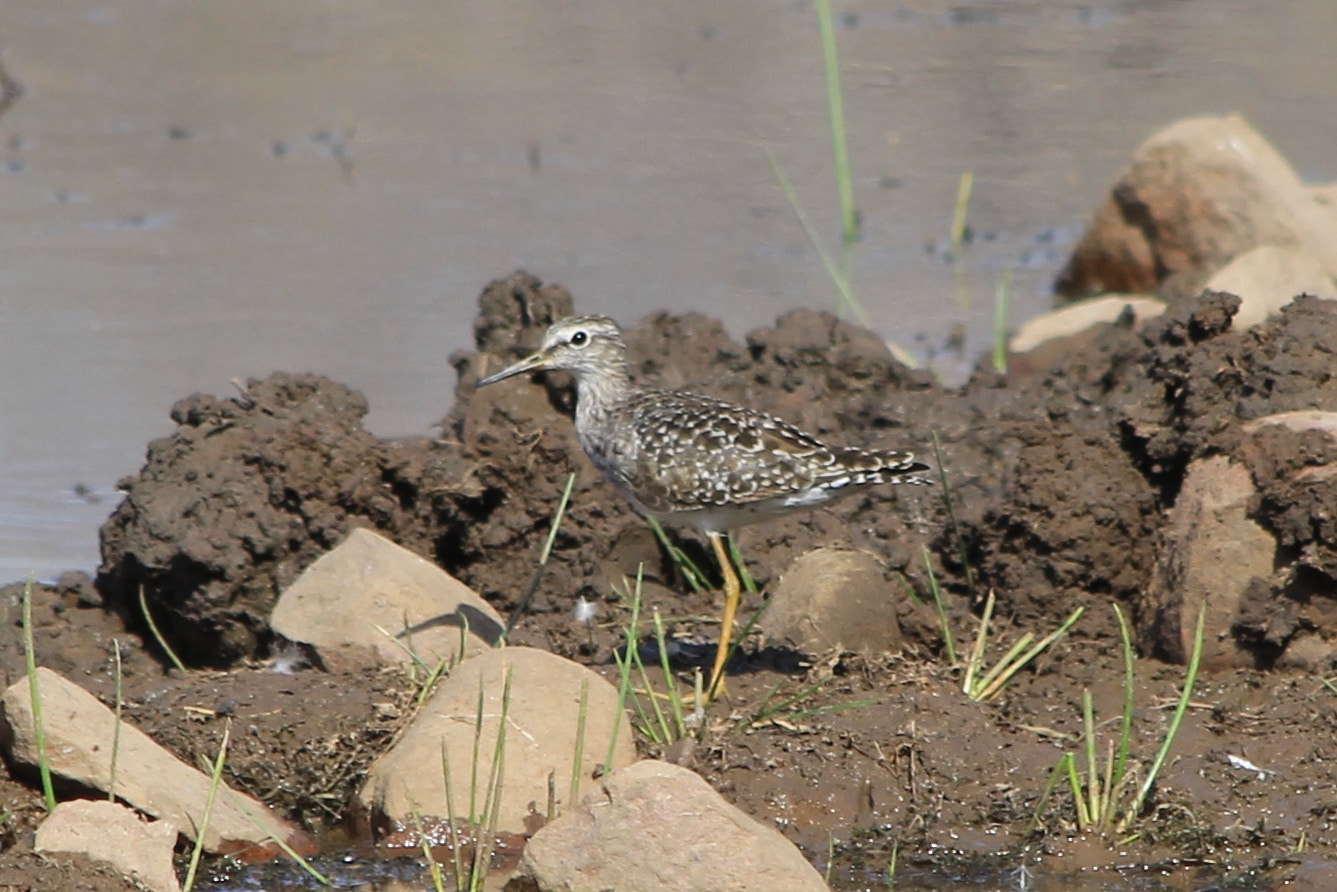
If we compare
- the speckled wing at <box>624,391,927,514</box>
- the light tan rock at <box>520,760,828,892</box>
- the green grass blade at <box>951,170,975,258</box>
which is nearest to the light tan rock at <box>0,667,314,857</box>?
the light tan rock at <box>520,760,828,892</box>

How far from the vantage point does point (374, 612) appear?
6.52 m

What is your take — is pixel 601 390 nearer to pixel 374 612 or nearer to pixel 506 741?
pixel 374 612

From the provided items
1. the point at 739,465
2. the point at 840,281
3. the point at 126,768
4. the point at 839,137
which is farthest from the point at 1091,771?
the point at 839,137

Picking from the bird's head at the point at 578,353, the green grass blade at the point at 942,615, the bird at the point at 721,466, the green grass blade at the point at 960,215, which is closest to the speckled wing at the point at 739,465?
the bird at the point at 721,466

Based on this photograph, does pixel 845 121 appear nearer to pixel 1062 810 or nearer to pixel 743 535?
pixel 743 535

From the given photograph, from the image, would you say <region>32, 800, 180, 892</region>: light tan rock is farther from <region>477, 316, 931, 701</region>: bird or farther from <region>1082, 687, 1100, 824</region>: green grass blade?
<region>1082, 687, 1100, 824</region>: green grass blade

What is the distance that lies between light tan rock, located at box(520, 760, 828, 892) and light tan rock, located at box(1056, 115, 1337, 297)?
7105mm

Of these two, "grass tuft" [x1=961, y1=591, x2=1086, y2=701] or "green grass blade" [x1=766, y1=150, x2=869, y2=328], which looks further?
"green grass blade" [x1=766, y1=150, x2=869, y2=328]

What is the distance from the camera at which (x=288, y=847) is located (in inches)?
217

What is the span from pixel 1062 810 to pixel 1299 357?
2.06 metres

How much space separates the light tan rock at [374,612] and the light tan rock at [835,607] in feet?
3.12

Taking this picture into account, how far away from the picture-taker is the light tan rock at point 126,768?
5562 millimetres

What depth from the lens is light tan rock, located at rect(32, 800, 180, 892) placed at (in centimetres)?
511

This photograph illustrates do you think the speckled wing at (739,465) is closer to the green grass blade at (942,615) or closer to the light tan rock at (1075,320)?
the green grass blade at (942,615)
